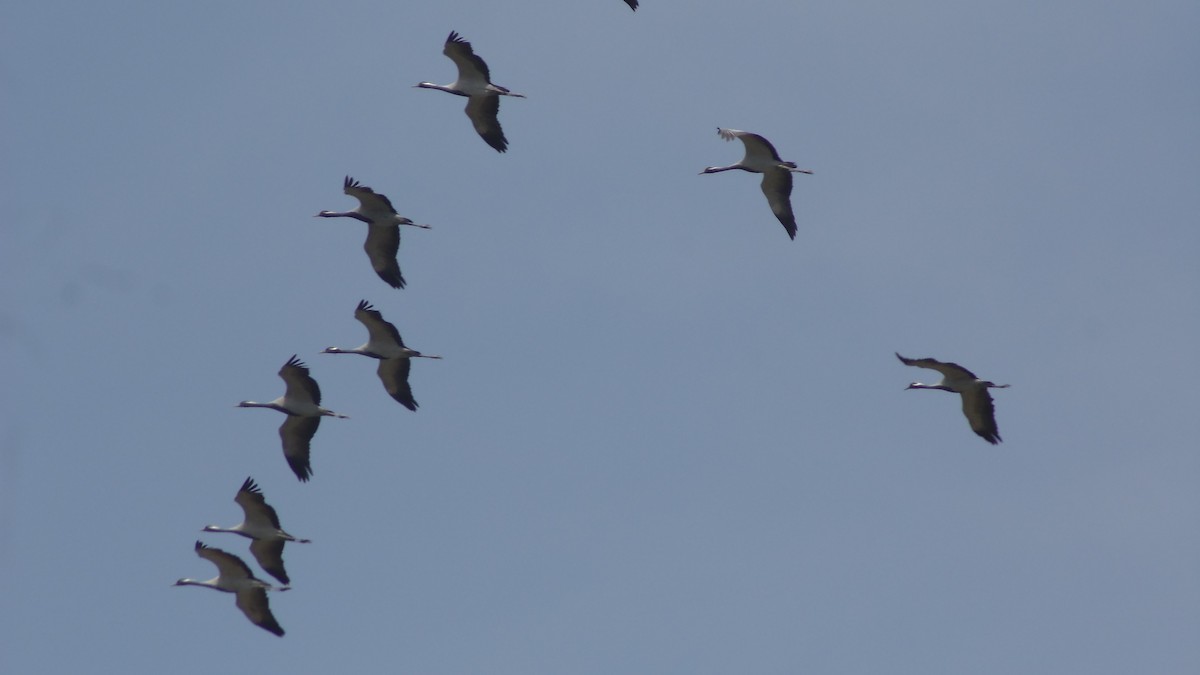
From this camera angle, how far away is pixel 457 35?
3400 centimetres

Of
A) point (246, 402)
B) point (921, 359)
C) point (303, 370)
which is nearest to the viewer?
point (921, 359)

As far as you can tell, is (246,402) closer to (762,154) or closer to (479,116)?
(479,116)

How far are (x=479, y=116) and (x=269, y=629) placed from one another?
925cm

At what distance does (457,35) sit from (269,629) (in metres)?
10.2

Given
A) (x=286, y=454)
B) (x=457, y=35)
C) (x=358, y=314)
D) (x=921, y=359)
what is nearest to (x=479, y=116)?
(x=457, y=35)

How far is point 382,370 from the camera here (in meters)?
35.5

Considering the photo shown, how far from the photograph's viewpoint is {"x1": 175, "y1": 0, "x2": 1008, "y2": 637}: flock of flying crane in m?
32.1

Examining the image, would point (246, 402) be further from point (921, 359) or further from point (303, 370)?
point (921, 359)

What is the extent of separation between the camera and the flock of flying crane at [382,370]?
32.1 m

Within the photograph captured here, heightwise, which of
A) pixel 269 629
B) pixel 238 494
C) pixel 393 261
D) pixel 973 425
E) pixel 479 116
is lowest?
pixel 269 629

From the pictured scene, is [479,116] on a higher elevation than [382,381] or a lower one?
higher

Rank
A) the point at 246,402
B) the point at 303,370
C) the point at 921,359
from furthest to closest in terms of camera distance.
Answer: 1. the point at 246,402
2. the point at 303,370
3. the point at 921,359

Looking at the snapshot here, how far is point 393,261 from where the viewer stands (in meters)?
35.3

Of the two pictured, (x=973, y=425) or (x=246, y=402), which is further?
(x=246, y=402)
